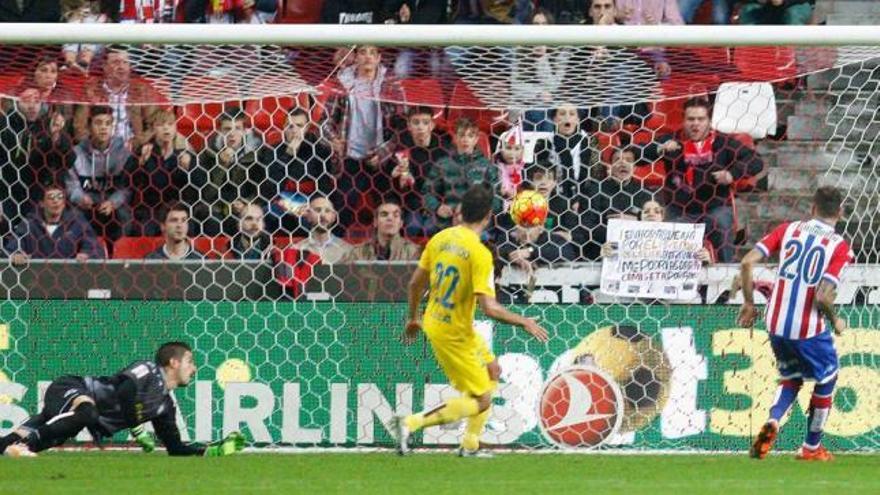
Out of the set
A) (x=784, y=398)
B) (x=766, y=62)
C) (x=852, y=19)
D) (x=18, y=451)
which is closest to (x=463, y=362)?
(x=784, y=398)

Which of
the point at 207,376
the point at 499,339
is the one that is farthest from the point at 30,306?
the point at 499,339

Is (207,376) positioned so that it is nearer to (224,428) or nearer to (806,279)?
(224,428)

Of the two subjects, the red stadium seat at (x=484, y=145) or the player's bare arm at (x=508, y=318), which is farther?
the red stadium seat at (x=484, y=145)

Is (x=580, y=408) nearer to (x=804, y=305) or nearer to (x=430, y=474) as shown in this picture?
(x=804, y=305)

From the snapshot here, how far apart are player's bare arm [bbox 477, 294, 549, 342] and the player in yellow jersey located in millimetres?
91

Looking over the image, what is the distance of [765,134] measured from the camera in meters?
11.5

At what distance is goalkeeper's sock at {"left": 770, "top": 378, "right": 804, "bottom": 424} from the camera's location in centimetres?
999

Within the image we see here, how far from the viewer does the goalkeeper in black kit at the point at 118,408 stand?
10.1 metres

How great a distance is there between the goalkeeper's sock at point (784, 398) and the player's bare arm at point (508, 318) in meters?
1.49

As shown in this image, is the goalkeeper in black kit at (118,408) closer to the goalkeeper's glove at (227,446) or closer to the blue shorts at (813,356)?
the goalkeeper's glove at (227,446)

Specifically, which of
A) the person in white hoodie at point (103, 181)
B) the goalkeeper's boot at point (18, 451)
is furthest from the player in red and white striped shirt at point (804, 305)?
Answer: the goalkeeper's boot at point (18, 451)

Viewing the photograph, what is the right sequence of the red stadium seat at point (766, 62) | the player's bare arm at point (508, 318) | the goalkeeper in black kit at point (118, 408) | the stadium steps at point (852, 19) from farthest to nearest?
1. the stadium steps at point (852, 19)
2. the red stadium seat at point (766, 62)
3. the goalkeeper in black kit at point (118, 408)
4. the player's bare arm at point (508, 318)

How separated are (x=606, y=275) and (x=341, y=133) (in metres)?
1.88

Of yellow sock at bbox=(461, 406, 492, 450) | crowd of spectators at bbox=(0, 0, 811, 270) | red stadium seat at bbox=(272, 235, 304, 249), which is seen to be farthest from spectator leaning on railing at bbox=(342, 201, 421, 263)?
yellow sock at bbox=(461, 406, 492, 450)
